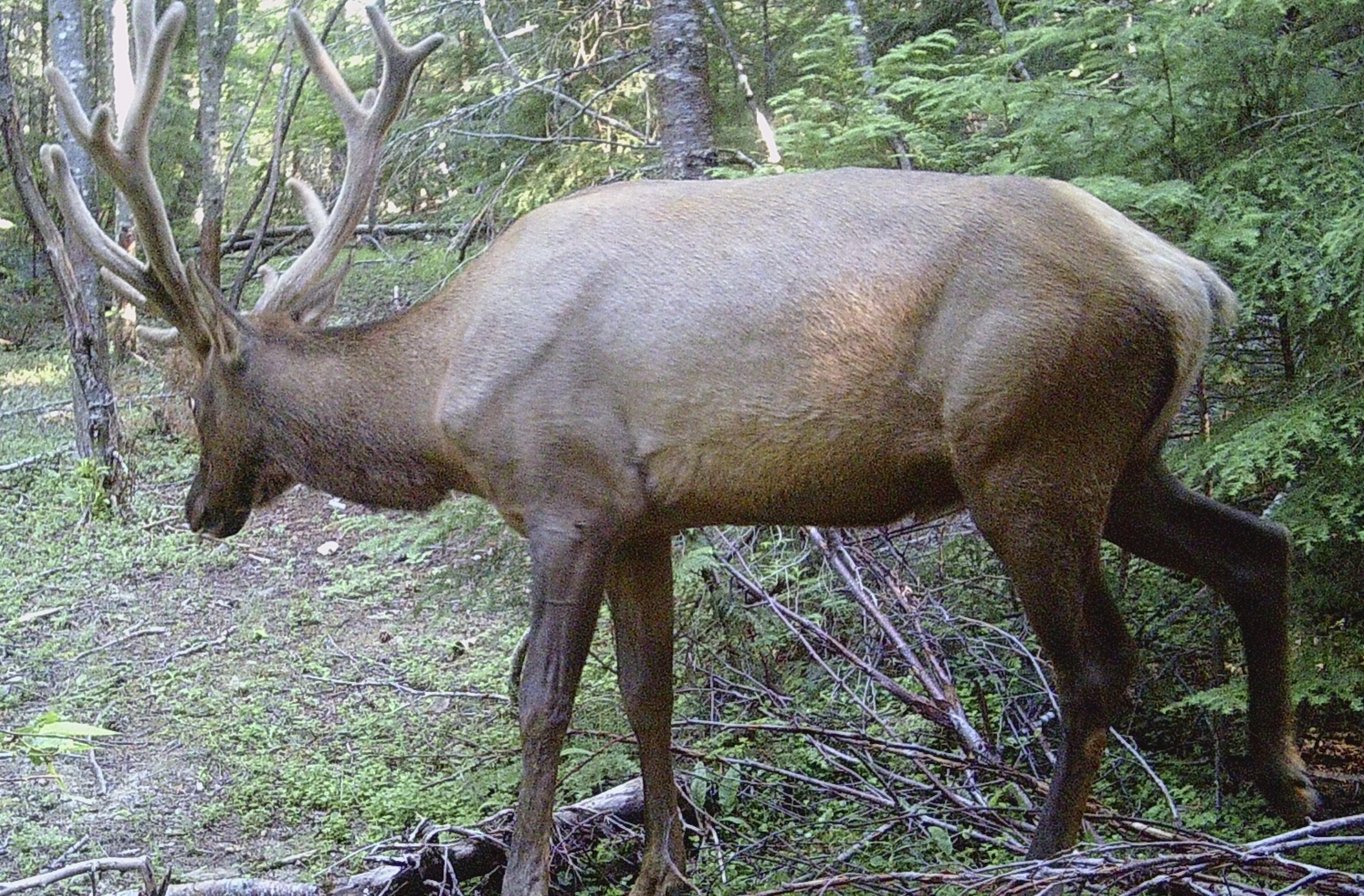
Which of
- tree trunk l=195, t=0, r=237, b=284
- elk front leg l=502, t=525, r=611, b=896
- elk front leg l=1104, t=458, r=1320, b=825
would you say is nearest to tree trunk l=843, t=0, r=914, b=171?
elk front leg l=1104, t=458, r=1320, b=825

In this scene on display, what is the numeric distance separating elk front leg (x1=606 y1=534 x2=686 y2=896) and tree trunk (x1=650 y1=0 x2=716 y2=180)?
2561mm

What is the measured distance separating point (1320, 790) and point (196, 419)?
421 centimetres

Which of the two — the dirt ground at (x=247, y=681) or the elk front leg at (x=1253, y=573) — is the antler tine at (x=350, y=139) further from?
the elk front leg at (x=1253, y=573)

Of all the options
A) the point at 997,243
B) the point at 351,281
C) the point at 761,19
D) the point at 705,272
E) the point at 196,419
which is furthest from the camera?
the point at 351,281

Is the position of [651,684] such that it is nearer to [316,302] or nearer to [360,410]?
[360,410]

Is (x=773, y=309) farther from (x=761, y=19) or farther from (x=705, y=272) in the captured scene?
(x=761, y=19)

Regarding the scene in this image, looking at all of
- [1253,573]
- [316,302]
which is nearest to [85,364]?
[316,302]

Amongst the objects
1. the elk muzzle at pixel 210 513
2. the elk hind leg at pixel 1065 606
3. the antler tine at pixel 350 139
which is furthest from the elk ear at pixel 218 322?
the elk hind leg at pixel 1065 606

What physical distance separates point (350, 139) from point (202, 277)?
844 millimetres

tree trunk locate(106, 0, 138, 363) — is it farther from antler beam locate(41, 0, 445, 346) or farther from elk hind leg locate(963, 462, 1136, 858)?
elk hind leg locate(963, 462, 1136, 858)

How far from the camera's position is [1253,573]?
4.14 meters

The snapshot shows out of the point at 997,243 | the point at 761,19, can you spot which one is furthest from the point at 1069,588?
the point at 761,19

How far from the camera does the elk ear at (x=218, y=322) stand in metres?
4.78

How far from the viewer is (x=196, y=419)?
5.02 metres
